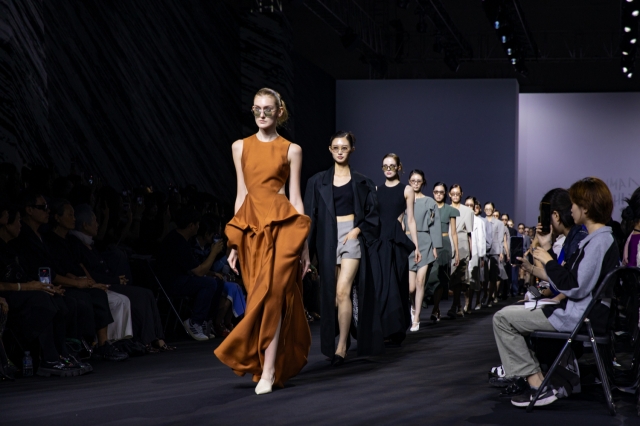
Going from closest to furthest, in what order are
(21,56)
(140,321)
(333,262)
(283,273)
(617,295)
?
(617,295) → (283,273) → (333,262) → (140,321) → (21,56)

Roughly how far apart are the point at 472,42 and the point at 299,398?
13.7 meters

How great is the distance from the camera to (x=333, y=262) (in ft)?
16.8

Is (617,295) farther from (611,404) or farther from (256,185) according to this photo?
(256,185)

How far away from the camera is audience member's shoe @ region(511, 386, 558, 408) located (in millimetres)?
3576

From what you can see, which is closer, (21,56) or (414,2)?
(21,56)

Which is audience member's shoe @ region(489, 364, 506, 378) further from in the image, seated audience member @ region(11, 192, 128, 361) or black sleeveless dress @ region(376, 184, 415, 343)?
seated audience member @ region(11, 192, 128, 361)

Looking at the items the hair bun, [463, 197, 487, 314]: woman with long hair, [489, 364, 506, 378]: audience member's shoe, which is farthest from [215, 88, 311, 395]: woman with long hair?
[463, 197, 487, 314]: woman with long hair

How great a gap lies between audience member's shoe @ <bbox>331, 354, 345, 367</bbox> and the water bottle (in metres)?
1.64

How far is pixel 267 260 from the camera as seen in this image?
4.04 meters

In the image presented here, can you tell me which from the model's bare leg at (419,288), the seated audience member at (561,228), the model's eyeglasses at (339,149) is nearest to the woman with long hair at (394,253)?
the model's eyeglasses at (339,149)

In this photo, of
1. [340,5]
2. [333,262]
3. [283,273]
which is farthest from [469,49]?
[283,273]

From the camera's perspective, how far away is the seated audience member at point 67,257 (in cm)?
512

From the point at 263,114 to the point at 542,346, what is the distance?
1.64m

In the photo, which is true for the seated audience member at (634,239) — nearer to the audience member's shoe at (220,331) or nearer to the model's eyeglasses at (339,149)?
the model's eyeglasses at (339,149)
